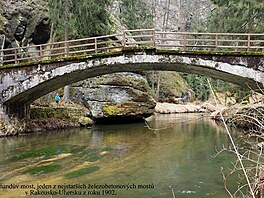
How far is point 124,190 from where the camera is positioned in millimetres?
7090

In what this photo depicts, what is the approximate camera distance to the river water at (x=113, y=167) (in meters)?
7.11

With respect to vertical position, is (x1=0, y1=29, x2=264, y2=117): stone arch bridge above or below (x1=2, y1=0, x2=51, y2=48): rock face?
below

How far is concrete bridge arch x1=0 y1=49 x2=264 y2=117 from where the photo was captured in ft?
45.2

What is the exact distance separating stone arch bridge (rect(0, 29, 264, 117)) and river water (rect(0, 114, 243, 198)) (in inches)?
105

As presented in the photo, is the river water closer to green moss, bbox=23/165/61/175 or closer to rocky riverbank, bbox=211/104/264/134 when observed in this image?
green moss, bbox=23/165/61/175

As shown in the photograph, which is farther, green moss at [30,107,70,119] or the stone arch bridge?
green moss at [30,107,70,119]

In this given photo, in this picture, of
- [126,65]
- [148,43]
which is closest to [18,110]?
[126,65]

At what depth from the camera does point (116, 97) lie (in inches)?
851

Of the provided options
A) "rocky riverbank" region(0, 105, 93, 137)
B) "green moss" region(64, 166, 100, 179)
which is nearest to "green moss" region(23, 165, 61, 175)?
"green moss" region(64, 166, 100, 179)

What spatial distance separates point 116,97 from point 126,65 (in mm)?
6219

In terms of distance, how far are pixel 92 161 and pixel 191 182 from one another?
145 inches

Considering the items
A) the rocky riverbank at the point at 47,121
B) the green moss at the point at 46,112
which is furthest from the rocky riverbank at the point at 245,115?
the green moss at the point at 46,112

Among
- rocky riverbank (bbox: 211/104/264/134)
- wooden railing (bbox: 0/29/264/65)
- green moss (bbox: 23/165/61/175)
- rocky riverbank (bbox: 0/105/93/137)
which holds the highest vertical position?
wooden railing (bbox: 0/29/264/65)

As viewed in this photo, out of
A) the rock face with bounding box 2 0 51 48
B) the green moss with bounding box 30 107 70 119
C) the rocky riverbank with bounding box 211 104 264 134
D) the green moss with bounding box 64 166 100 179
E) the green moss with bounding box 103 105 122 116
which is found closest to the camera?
the rocky riverbank with bounding box 211 104 264 134
